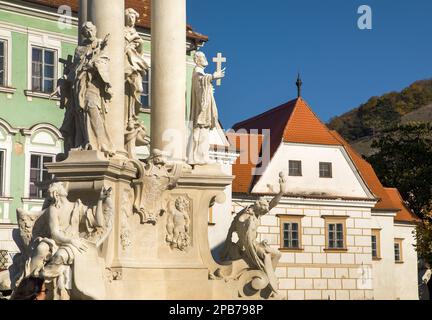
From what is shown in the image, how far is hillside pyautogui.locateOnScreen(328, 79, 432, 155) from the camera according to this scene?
10794 cm

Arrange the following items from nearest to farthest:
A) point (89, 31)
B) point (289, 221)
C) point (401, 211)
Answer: point (89, 31)
point (289, 221)
point (401, 211)

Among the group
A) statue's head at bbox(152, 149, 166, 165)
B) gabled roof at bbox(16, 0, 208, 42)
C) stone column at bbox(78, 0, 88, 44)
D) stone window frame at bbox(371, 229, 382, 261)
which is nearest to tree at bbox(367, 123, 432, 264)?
stone window frame at bbox(371, 229, 382, 261)

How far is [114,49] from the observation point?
12930 millimetres

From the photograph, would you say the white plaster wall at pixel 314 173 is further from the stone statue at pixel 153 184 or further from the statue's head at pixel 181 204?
the stone statue at pixel 153 184

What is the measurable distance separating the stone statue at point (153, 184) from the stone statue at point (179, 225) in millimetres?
176

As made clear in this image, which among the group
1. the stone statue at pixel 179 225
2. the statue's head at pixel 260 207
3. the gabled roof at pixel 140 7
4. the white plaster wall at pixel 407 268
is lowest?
the white plaster wall at pixel 407 268

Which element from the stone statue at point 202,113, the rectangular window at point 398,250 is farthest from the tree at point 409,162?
the stone statue at point 202,113

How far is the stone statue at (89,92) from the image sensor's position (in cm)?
1238

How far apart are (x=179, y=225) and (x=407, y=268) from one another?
3458 cm

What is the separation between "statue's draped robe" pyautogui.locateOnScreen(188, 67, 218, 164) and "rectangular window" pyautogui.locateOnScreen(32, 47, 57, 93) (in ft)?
51.2

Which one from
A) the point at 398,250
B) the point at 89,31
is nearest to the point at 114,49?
the point at 89,31

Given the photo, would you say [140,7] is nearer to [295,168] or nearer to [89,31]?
[295,168]

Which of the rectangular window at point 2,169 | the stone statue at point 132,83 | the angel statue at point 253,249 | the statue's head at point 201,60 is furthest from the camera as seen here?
the rectangular window at point 2,169
